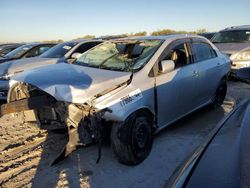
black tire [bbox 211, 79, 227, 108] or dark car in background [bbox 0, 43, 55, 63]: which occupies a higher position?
dark car in background [bbox 0, 43, 55, 63]

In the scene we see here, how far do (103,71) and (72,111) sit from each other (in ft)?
2.65

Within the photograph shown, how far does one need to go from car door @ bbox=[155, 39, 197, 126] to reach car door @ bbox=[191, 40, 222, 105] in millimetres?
210

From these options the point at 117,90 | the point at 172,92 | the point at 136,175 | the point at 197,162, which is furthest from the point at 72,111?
the point at 197,162

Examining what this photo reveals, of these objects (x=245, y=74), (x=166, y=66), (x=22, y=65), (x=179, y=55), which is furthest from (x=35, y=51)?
(x=245, y=74)

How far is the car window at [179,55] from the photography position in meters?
5.00

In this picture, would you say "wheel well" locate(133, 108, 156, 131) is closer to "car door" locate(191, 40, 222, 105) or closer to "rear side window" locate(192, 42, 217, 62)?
"car door" locate(191, 40, 222, 105)

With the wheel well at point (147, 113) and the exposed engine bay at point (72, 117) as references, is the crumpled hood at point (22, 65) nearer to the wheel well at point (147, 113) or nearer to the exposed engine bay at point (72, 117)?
the exposed engine bay at point (72, 117)

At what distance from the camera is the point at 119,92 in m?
3.91

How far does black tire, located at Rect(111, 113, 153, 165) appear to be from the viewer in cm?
384

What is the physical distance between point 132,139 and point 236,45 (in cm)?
796

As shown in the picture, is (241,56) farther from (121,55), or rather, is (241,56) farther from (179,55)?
(121,55)

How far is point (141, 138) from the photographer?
4.11 m

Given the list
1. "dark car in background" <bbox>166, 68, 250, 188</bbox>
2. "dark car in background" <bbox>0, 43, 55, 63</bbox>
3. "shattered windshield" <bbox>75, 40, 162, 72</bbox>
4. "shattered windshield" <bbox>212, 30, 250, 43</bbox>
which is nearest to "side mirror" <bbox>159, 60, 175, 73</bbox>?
"shattered windshield" <bbox>75, 40, 162, 72</bbox>

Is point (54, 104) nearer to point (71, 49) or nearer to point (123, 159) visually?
point (123, 159)
